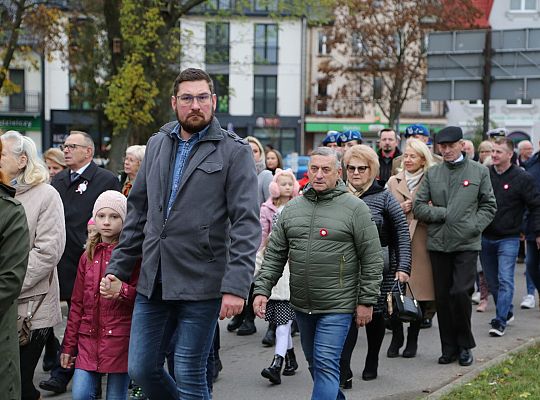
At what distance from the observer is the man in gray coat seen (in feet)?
15.3

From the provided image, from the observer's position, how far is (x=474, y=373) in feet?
24.0

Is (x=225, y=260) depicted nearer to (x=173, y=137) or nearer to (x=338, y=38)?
(x=173, y=137)

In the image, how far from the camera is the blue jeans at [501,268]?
9.29 metres

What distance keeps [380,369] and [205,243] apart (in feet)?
12.3

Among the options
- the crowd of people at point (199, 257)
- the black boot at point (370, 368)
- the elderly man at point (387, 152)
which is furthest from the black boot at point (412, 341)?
the elderly man at point (387, 152)

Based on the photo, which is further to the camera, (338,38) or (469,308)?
(338,38)

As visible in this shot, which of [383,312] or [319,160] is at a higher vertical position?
[319,160]

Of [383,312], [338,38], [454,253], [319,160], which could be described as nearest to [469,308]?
[454,253]

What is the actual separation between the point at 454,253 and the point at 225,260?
372 centimetres

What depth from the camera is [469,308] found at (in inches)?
310

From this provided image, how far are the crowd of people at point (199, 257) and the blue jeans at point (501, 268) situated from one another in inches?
53.7

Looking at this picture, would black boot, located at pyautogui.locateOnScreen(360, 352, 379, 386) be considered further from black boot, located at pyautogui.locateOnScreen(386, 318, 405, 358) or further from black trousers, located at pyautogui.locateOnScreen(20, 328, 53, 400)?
black trousers, located at pyautogui.locateOnScreen(20, 328, 53, 400)

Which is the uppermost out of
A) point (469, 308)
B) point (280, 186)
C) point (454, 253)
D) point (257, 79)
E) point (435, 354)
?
point (257, 79)

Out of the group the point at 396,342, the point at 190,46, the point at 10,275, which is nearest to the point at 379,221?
the point at 396,342
